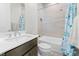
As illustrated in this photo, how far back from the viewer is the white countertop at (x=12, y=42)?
1.48 meters

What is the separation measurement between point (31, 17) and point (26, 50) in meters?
0.56

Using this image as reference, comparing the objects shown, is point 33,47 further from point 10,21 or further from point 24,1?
point 24,1

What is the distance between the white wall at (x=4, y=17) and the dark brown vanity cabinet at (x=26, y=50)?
0.39m

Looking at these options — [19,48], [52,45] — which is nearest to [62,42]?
[52,45]

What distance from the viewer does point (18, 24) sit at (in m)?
1.90

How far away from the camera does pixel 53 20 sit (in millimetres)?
1769

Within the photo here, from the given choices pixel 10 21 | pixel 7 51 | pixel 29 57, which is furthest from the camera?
pixel 10 21

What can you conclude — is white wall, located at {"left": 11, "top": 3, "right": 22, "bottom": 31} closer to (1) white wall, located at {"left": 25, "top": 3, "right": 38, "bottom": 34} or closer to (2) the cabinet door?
(1) white wall, located at {"left": 25, "top": 3, "right": 38, "bottom": 34}

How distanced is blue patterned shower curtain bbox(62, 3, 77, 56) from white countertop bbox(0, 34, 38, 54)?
1.61 ft

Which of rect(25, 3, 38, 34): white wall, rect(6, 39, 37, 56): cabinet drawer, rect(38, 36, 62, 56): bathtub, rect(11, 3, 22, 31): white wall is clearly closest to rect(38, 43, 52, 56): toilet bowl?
rect(38, 36, 62, 56): bathtub

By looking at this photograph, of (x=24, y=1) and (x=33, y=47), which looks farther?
(x=33, y=47)

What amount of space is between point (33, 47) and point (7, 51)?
0.55m

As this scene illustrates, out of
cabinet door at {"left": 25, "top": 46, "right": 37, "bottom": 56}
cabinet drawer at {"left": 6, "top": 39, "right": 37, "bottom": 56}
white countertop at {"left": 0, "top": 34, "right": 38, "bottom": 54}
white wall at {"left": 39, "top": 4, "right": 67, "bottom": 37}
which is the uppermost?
white wall at {"left": 39, "top": 4, "right": 67, "bottom": 37}

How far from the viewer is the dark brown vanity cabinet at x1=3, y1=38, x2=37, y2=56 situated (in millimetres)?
1628
